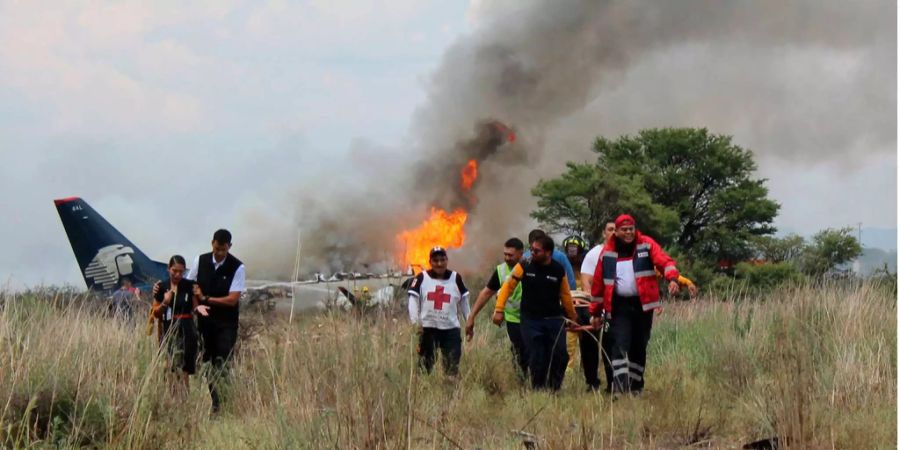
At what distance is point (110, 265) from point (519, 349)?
19681 millimetres

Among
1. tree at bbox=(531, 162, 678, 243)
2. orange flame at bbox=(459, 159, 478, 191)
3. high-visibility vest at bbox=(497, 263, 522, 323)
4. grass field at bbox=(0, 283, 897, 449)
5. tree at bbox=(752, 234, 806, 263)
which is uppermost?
orange flame at bbox=(459, 159, 478, 191)

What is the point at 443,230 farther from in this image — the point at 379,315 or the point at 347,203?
the point at 379,315

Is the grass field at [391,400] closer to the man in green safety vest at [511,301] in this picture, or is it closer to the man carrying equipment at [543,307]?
the man carrying equipment at [543,307]

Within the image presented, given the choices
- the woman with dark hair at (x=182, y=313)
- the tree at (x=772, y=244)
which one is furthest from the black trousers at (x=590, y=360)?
the tree at (x=772, y=244)

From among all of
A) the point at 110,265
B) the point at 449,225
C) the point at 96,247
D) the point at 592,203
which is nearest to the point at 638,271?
the point at 110,265

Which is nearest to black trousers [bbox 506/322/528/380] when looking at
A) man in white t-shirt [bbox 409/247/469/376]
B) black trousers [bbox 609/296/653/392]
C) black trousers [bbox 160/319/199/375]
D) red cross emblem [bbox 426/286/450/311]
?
man in white t-shirt [bbox 409/247/469/376]

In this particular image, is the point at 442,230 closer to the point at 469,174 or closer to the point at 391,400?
the point at 469,174

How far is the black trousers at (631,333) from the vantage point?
830cm

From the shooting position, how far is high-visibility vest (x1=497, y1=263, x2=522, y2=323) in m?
9.87

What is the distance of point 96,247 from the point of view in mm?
27328

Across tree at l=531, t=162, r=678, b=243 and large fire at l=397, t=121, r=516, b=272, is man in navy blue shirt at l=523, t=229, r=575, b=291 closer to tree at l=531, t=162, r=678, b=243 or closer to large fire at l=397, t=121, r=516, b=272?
tree at l=531, t=162, r=678, b=243

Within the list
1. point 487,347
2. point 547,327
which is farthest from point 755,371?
point 487,347

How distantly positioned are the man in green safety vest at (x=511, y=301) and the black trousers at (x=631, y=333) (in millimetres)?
1302

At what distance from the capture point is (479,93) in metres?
39.2
